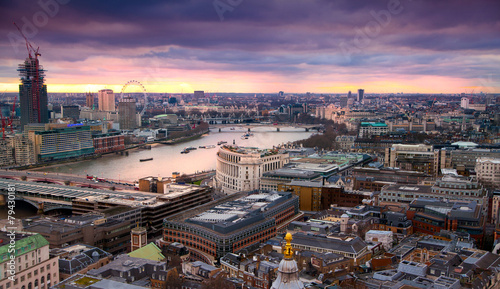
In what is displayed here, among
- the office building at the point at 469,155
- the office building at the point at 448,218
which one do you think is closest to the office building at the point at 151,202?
the office building at the point at 448,218

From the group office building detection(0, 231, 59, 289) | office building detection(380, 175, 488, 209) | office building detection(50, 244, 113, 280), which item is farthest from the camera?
office building detection(380, 175, 488, 209)

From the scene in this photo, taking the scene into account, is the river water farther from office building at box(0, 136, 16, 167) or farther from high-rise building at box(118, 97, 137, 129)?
high-rise building at box(118, 97, 137, 129)

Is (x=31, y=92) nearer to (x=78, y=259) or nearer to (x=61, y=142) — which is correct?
(x=61, y=142)

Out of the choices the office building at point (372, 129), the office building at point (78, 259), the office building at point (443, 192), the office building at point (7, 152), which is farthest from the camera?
the office building at point (372, 129)

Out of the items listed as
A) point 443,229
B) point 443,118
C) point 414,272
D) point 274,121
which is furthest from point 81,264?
point 274,121

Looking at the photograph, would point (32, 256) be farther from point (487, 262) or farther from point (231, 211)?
point (487, 262)

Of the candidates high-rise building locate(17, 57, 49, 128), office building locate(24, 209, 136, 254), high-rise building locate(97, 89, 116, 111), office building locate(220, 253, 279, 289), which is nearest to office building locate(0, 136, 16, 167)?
high-rise building locate(17, 57, 49, 128)

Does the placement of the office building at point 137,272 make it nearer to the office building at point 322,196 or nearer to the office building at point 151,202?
the office building at point 151,202
